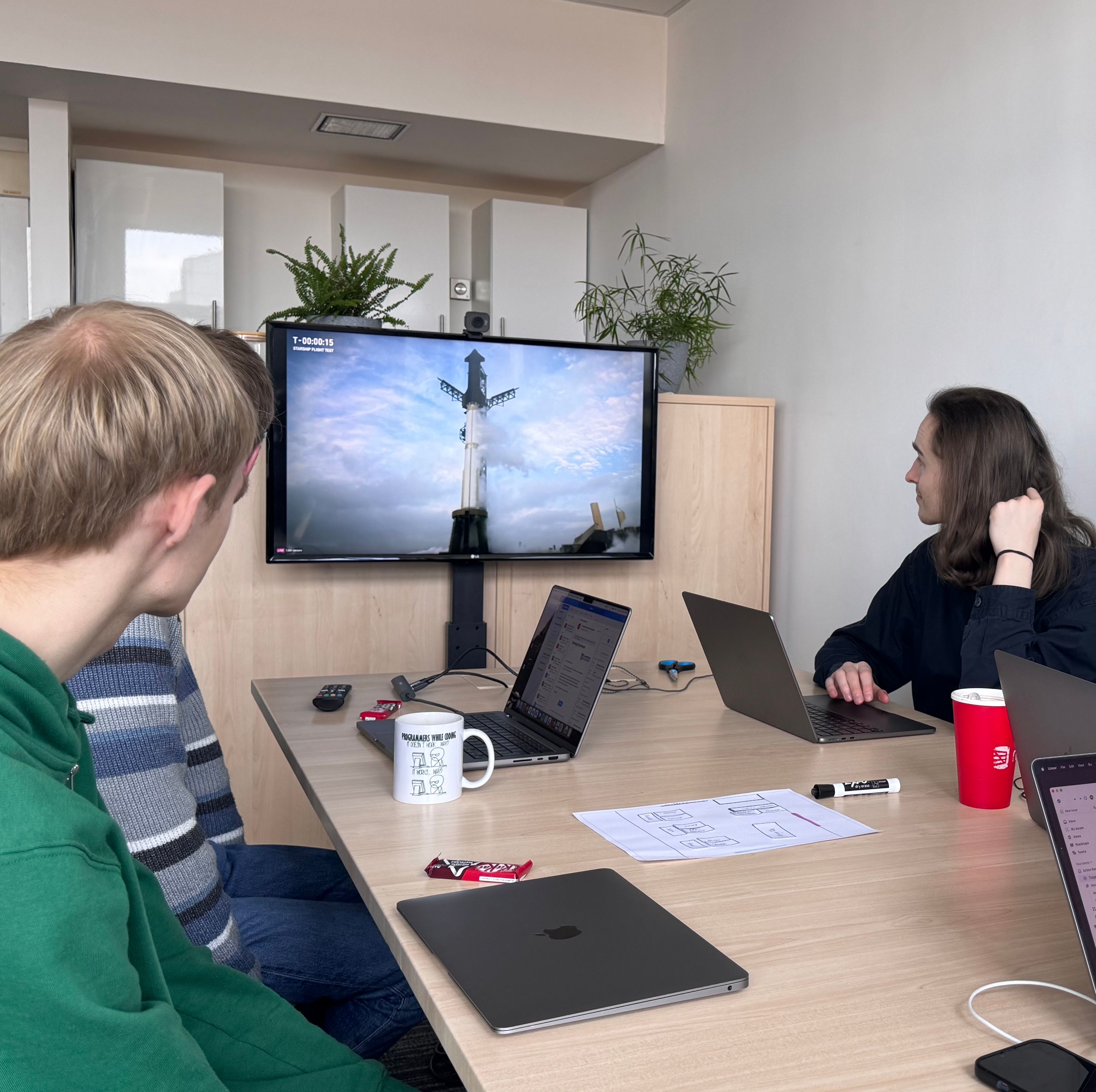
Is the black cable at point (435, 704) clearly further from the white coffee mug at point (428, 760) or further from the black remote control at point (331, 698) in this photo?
the white coffee mug at point (428, 760)

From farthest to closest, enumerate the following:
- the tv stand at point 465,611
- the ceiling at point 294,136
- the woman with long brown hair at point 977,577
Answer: the ceiling at point 294,136 < the tv stand at point 465,611 < the woman with long brown hair at point 977,577

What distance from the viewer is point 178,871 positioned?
45.1 inches

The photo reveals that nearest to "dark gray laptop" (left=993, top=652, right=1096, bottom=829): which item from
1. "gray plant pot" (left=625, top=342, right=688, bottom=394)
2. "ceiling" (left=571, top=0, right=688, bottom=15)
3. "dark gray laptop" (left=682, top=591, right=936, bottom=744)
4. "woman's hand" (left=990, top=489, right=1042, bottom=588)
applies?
"dark gray laptop" (left=682, top=591, right=936, bottom=744)

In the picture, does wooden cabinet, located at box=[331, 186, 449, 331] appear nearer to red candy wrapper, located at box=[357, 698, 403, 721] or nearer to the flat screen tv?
the flat screen tv

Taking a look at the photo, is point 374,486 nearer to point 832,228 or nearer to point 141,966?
point 832,228

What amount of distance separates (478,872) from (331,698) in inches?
32.9

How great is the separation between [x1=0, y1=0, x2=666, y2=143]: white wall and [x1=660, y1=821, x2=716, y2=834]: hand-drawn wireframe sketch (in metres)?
3.47

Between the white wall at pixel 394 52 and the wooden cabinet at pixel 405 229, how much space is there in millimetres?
689

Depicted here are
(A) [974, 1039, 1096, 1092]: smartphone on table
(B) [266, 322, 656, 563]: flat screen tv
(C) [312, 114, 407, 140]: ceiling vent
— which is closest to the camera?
(A) [974, 1039, 1096, 1092]: smartphone on table

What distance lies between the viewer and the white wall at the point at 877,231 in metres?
2.37

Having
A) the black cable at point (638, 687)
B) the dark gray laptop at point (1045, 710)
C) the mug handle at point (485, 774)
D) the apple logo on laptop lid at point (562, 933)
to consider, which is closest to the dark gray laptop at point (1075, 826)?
the dark gray laptop at point (1045, 710)

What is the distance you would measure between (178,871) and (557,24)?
3.87 metres

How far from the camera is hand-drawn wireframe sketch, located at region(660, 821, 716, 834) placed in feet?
3.85

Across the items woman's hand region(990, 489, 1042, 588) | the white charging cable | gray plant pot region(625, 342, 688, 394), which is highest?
gray plant pot region(625, 342, 688, 394)
